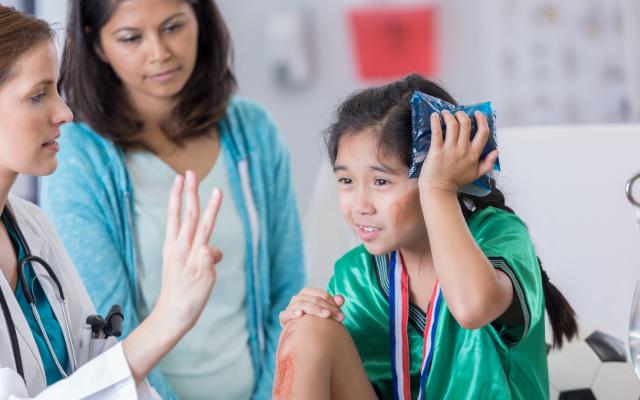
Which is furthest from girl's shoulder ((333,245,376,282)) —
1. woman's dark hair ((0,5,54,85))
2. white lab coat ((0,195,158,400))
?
woman's dark hair ((0,5,54,85))

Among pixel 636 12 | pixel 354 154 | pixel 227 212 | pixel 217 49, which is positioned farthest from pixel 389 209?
pixel 636 12

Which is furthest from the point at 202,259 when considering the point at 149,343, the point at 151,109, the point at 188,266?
the point at 151,109

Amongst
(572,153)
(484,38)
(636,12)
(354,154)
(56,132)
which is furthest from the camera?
(484,38)

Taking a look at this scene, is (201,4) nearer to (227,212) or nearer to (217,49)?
(217,49)

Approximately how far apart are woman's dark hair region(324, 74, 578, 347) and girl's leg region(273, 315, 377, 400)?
0.29 m

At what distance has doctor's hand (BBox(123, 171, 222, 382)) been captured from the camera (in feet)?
3.84

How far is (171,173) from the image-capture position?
2.00m

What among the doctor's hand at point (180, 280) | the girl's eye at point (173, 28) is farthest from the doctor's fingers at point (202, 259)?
the girl's eye at point (173, 28)

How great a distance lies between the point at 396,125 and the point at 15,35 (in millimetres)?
593

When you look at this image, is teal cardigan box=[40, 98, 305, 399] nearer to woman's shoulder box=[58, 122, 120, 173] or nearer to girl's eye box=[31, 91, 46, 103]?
woman's shoulder box=[58, 122, 120, 173]

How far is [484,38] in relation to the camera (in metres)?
3.41

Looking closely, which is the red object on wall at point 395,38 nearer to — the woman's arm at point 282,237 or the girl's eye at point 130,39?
the woman's arm at point 282,237

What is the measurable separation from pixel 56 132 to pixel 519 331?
765 millimetres

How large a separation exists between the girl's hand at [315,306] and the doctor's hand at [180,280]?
319 mm
